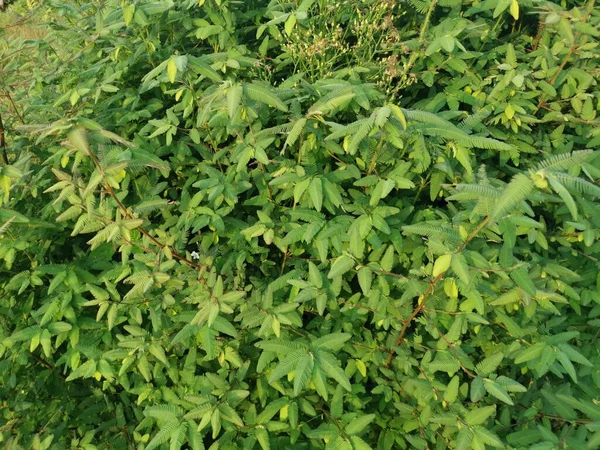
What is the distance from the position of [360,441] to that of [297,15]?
1.55m

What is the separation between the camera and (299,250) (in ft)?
6.43

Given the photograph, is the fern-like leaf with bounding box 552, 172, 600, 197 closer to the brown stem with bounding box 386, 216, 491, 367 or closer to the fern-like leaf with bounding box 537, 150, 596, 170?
the fern-like leaf with bounding box 537, 150, 596, 170

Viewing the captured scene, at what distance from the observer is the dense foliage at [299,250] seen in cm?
159

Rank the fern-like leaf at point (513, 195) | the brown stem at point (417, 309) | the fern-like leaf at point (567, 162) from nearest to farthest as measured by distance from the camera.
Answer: the fern-like leaf at point (513, 195)
the fern-like leaf at point (567, 162)
the brown stem at point (417, 309)

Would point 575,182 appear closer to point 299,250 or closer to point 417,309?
point 417,309

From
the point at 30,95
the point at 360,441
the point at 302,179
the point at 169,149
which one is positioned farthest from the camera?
the point at 30,95

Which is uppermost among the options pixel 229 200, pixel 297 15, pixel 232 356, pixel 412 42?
pixel 297 15

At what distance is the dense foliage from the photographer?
1.59 metres

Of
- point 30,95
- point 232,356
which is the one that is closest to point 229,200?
point 232,356

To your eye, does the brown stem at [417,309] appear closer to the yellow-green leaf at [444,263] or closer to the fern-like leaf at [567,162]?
the yellow-green leaf at [444,263]

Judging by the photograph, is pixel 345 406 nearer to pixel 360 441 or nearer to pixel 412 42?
pixel 360 441

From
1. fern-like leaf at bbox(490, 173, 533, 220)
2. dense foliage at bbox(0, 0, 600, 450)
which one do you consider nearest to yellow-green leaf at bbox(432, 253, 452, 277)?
dense foliage at bbox(0, 0, 600, 450)

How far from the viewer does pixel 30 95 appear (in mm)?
2268

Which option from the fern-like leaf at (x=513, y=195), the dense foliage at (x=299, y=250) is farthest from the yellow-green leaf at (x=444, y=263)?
the fern-like leaf at (x=513, y=195)
